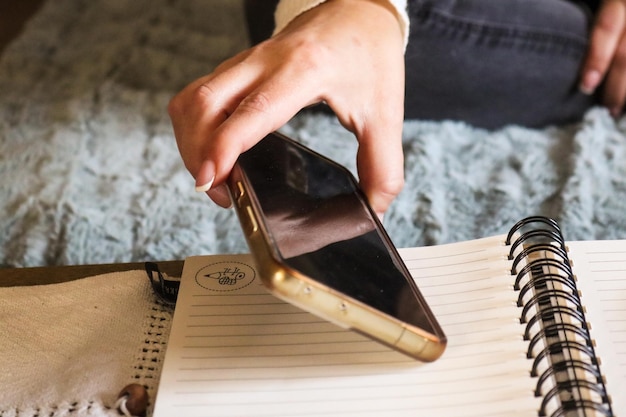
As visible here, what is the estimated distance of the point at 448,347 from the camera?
0.48 meters

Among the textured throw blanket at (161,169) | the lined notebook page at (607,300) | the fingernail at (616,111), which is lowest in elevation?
the fingernail at (616,111)

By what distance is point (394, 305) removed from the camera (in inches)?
18.0

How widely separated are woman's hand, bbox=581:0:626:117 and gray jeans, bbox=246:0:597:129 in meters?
0.01

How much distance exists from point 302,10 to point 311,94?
0.16m

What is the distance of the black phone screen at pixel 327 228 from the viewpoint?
45 centimetres

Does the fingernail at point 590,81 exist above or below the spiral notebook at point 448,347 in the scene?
below

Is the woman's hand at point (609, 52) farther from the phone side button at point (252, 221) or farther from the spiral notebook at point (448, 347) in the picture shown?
the phone side button at point (252, 221)

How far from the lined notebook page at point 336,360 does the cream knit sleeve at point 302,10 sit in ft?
A: 0.88

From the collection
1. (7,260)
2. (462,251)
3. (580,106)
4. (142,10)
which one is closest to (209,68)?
(142,10)

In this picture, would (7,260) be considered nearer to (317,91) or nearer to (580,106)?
(317,91)

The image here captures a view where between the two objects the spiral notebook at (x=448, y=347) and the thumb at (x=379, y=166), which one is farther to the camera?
the thumb at (x=379, y=166)

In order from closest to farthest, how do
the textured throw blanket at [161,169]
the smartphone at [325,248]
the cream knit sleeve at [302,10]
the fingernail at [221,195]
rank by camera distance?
1. the smartphone at [325,248]
2. the fingernail at [221,195]
3. the cream knit sleeve at [302,10]
4. the textured throw blanket at [161,169]

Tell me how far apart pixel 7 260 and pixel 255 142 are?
0.46m

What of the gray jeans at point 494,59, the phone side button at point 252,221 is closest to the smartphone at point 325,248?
the phone side button at point 252,221
